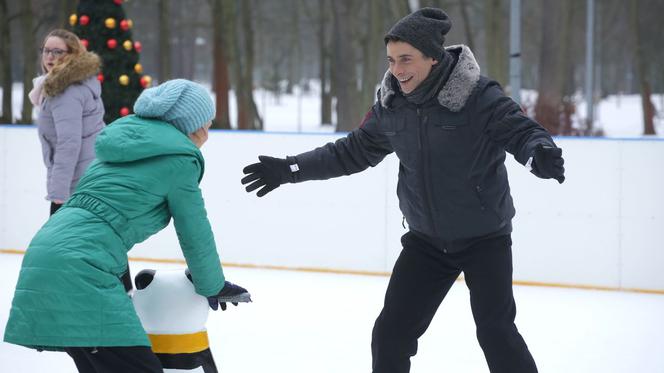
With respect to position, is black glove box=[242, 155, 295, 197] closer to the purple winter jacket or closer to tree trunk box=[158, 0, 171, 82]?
the purple winter jacket

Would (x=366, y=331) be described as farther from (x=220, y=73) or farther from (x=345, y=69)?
(x=220, y=73)

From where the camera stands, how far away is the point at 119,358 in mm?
2691

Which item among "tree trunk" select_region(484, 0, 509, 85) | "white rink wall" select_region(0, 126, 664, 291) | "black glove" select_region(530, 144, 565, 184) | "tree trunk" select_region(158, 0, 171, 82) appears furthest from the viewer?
"tree trunk" select_region(158, 0, 171, 82)

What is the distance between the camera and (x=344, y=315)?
19.6ft

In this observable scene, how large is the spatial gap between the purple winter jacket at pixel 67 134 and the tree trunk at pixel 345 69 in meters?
14.6

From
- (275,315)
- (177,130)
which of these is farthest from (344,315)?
(177,130)

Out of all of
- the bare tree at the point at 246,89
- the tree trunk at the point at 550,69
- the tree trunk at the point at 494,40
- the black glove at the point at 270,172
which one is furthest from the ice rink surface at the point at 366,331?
the bare tree at the point at 246,89

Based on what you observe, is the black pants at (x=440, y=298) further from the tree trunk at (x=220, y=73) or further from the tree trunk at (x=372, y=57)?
the tree trunk at (x=372, y=57)

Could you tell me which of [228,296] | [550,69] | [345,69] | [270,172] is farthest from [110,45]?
[345,69]

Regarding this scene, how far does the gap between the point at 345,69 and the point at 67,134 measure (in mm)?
15505

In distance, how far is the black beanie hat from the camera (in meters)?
3.18

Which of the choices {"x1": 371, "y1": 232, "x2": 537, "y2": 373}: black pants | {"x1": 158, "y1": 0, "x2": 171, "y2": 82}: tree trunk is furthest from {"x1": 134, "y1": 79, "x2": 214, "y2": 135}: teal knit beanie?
{"x1": 158, "y1": 0, "x2": 171, "y2": 82}: tree trunk

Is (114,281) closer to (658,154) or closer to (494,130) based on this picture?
(494,130)

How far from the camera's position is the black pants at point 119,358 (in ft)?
8.82
